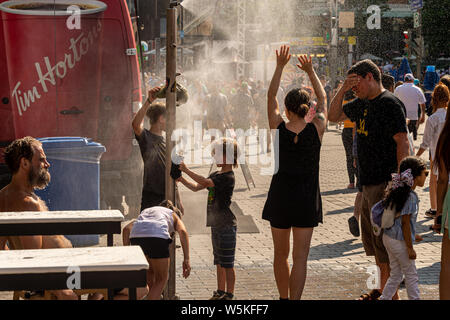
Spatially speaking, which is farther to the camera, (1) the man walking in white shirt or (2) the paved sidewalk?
(1) the man walking in white shirt

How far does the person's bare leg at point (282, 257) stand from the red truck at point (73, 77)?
4.06 m

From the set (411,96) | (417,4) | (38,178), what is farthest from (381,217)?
(417,4)

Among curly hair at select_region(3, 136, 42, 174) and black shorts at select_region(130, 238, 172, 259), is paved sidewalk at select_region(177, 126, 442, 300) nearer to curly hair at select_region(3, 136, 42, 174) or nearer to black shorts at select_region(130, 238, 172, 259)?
black shorts at select_region(130, 238, 172, 259)

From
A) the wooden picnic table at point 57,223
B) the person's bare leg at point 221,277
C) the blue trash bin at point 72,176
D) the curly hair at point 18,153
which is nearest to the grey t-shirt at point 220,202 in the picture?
the person's bare leg at point 221,277

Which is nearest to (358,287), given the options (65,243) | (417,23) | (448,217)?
(448,217)

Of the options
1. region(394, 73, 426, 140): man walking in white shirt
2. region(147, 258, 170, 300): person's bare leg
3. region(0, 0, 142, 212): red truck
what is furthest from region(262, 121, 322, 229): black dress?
region(394, 73, 426, 140): man walking in white shirt

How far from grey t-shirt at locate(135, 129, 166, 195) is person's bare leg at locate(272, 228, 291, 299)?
45.8 inches

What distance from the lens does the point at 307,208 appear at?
5746mm

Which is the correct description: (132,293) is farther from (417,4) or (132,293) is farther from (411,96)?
(417,4)

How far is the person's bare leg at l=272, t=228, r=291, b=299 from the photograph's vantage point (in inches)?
229

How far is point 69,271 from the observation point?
3.82 meters

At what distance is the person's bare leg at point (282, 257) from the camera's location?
583 centimetres

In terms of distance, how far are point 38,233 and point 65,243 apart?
0.35 metres

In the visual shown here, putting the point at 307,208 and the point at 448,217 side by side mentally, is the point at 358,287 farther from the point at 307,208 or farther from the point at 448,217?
the point at 448,217
